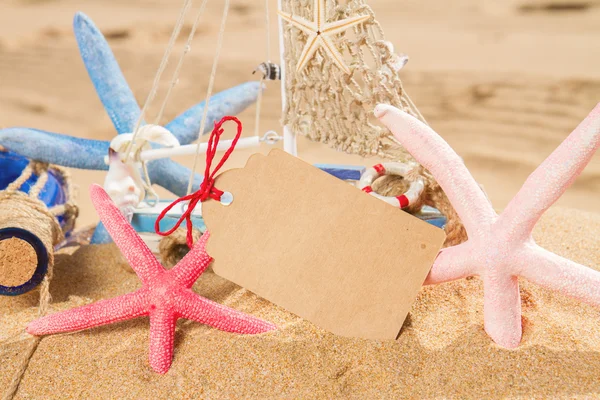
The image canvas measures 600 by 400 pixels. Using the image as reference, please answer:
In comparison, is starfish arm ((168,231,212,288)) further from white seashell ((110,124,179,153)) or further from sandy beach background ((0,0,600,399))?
white seashell ((110,124,179,153))

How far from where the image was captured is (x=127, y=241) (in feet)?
3.39

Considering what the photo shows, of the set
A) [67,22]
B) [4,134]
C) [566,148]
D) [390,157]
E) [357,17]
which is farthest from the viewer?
[67,22]

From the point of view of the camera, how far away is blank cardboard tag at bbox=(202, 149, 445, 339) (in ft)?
2.93

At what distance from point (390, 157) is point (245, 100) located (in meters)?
0.73

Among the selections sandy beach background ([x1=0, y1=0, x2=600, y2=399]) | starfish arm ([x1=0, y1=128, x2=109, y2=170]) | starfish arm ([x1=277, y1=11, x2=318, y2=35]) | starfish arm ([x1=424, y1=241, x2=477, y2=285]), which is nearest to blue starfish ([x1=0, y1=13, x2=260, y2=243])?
starfish arm ([x1=0, y1=128, x2=109, y2=170])

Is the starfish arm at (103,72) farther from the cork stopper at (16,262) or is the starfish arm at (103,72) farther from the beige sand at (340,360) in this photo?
the beige sand at (340,360)

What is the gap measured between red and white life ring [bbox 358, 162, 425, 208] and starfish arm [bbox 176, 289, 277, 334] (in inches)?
12.9

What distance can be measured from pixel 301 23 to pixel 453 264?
20.8 inches

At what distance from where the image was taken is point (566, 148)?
82cm

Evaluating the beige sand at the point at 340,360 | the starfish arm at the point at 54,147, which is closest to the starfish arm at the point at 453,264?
the beige sand at the point at 340,360

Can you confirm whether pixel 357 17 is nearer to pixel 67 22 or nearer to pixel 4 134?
pixel 4 134

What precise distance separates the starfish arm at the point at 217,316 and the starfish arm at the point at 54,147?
0.77 metres

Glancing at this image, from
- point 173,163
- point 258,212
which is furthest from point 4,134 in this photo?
point 258,212

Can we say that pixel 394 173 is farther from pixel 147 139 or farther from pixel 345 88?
pixel 147 139
